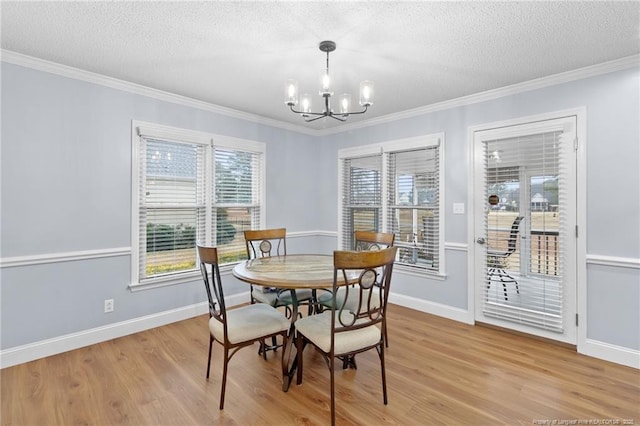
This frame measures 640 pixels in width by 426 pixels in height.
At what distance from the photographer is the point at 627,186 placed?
2.57m

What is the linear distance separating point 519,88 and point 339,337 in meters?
3.06

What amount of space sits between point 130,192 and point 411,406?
3.19 metres

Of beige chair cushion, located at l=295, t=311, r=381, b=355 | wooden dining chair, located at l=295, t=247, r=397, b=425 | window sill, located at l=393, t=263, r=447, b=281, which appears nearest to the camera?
wooden dining chair, located at l=295, t=247, r=397, b=425

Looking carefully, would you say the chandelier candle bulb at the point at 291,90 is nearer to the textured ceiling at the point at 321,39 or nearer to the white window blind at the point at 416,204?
the textured ceiling at the point at 321,39

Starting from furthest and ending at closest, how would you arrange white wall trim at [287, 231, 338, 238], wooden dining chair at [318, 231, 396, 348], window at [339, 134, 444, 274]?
white wall trim at [287, 231, 338, 238] < window at [339, 134, 444, 274] < wooden dining chair at [318, 231, 396, 348]

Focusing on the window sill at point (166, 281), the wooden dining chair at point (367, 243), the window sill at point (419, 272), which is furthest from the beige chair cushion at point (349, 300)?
the window sill at point (166, 281)

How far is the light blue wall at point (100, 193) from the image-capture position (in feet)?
8.34

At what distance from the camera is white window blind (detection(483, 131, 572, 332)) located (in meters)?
2.92

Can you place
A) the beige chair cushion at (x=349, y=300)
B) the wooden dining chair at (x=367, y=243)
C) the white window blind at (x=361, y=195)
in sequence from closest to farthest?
the beige chair cushion at (x=349, y=300) < the wooden dining chair at (x=367, y=243) < the white window blind at (x=361, y=195)

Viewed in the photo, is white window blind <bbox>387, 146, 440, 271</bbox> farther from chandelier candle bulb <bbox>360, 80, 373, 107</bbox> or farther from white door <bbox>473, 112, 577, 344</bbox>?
chandelier candle bulb <bbox>360, 80, 373, 107</bbox>

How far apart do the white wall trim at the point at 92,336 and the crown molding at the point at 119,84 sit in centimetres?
237

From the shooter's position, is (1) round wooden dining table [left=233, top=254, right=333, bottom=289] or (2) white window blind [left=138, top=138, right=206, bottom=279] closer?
(1) round wooden dining table [left=233, top=254, right=333, bottom=289]

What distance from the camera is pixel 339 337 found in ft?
6.41

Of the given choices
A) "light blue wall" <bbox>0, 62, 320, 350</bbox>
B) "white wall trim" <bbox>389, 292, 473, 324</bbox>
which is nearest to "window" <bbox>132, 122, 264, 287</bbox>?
"light blue wall" <bbox>0, 62, 320, 350</bbox>
